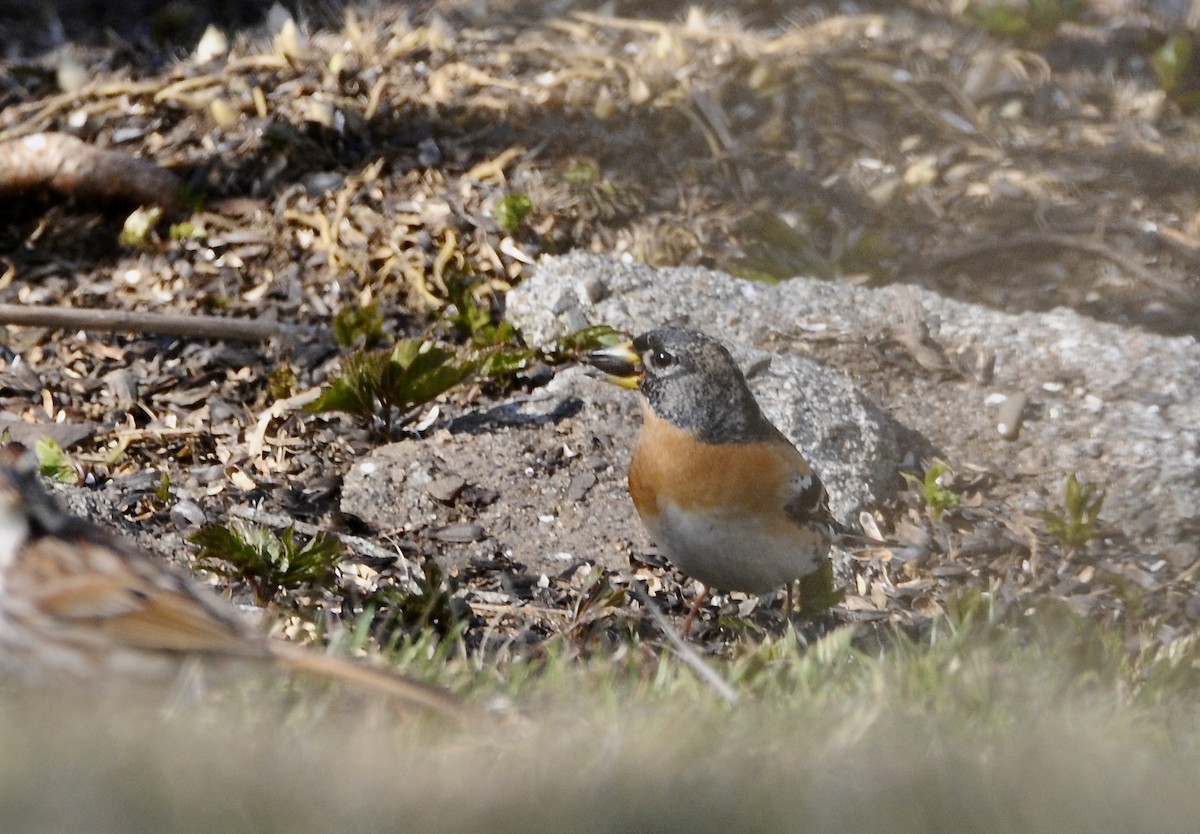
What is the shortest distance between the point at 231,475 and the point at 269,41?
336 centimetres

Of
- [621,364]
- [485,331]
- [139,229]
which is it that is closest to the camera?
[621,364]

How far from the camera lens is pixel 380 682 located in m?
2.80

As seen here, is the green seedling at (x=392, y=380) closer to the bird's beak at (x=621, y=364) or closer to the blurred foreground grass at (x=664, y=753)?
the bird's beak at (x=621, y=364)

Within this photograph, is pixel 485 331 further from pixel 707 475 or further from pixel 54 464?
pixel 707 475

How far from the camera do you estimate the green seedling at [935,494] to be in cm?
505

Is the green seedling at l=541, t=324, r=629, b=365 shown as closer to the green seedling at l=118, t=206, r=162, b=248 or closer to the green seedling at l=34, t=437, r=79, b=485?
the green seedling at l=34, t=437, r=79, b=485

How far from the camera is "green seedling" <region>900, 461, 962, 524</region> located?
505cm

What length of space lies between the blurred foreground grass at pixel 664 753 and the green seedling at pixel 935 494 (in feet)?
4.33

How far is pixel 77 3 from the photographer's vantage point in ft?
28.8

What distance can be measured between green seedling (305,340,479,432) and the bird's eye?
0.97 metres

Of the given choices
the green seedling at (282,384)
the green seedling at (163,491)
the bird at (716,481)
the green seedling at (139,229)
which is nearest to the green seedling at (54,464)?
the green seedling at (163,491)

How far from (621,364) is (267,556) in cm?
126

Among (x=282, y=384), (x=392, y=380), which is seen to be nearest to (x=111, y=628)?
(x=392, y=380)

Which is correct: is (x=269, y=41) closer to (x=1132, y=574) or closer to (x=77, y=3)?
(x=77, y=3)
